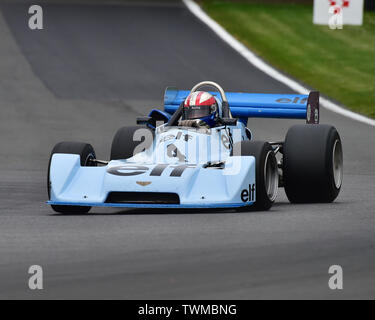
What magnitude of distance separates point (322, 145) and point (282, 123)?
10.5 m

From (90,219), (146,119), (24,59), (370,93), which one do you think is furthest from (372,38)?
(90,219)

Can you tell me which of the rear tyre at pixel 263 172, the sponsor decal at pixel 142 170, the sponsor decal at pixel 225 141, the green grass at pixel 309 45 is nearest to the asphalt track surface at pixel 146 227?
the rear tyre at pixel 263 172

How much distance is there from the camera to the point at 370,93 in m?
25.9

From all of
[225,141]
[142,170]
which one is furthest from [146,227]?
[225,141]

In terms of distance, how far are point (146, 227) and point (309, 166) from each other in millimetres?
2760

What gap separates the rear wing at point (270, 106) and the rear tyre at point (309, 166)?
54.0 inches

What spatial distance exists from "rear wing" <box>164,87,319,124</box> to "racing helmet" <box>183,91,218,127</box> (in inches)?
44.3

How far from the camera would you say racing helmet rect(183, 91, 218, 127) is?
41.3 feet

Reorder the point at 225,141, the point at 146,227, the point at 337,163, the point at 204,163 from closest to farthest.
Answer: the point at 146,227 < the point at 204,163 < the point at 225,141 < the point at 337,163

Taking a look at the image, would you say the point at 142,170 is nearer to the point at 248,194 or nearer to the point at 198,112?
the point at 248,194

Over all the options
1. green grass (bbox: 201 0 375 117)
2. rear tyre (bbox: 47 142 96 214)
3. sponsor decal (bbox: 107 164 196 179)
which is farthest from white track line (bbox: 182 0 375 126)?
sponsor decal (bbox: 107 164 196 179)

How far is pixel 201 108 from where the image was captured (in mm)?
12586

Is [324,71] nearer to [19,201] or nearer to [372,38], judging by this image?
[372,38]

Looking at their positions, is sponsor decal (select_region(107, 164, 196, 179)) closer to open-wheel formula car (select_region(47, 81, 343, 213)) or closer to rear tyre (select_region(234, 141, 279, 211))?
open-wheel formula car (select_region(47, 81, 343, 213))
